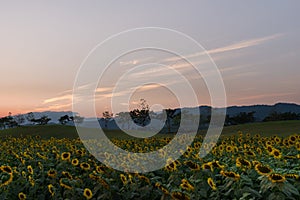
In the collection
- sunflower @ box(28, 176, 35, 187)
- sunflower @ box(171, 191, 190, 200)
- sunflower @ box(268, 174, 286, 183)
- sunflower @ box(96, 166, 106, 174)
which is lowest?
sunflower @ box(171, 191, 190, 200)

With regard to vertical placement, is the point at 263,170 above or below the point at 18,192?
above

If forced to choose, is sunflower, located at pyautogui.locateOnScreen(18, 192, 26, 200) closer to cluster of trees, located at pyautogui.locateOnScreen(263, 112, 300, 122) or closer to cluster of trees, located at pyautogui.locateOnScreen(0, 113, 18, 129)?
cluster of trees, located at pyautogui.locateOnScreen(263, 112, 300, 122)

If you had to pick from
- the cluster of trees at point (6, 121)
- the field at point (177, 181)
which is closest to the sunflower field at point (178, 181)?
the field at point (177, 181)

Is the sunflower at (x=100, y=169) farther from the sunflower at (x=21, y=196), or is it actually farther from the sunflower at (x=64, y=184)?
the sunflower at (x=21, y=196)

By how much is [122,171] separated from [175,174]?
116 cm

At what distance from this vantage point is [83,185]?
6.58 metres

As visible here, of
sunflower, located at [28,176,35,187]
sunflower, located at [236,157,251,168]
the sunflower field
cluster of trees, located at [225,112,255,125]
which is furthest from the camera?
cluster of trees, located at [225,112,255,125]

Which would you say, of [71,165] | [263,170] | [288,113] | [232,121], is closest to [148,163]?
[71,165]

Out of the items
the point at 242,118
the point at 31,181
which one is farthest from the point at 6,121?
the point at 31,181

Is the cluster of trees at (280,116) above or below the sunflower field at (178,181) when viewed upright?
above

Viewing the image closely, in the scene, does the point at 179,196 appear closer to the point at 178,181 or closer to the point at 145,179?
the point at 178,181

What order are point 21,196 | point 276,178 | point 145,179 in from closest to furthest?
point 276,178 < point 145,179 < point 21,196

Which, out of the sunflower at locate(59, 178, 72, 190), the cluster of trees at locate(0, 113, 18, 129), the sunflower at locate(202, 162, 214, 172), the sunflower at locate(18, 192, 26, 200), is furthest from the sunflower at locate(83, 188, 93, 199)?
the cluster of trees at locate(0, 113, 18, 129)

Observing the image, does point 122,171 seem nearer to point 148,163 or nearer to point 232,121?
point 148,163
